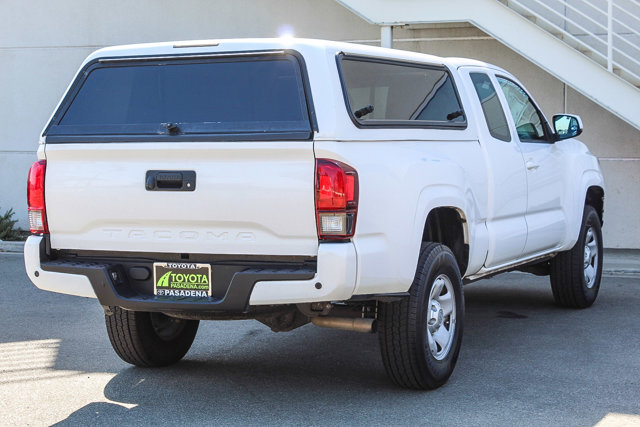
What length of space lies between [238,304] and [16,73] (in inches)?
Answer: 453

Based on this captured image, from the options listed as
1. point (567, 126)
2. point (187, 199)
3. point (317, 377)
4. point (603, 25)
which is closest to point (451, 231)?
point (317, 377)

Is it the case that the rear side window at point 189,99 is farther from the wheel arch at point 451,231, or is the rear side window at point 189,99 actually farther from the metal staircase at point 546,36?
the metal staircase at point 546,36

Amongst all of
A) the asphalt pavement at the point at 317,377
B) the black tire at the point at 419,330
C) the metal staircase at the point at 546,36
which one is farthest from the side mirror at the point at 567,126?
the metal staircase at the point at 546,36

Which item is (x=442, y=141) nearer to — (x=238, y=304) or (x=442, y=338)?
(x=442, y=338)

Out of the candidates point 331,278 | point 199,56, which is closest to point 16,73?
point 199,56

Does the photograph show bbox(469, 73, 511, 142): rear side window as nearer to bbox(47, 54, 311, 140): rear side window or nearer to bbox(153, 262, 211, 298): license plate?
bbox(47, 54, 311, 140): rear side window

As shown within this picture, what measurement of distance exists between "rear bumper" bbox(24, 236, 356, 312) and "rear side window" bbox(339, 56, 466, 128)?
83 centimetres

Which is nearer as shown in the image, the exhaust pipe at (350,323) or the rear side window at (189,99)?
the rear side window at (189,99)

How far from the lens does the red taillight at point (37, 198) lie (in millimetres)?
5922

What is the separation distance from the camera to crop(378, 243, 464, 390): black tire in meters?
5.89

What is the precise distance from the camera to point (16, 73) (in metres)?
15.9

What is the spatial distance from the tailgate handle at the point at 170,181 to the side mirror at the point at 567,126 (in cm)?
388

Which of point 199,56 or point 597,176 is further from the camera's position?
point 597,176

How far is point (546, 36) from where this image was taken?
12.0 m
